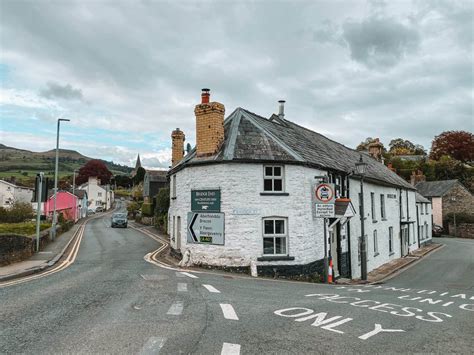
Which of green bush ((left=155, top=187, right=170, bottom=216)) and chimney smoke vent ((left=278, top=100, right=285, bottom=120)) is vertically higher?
chimney smoke vent ((left=278, top=100, right=285, bottom=120))

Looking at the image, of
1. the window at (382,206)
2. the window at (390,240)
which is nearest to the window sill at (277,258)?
the window at (382,206)

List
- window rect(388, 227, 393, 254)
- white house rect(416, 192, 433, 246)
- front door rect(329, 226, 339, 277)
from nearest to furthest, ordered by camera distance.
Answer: front door rect(329, 226, 339, 277) < window rect(388, 227, 393, 254) < white house rect(416, 192, 433, 246)

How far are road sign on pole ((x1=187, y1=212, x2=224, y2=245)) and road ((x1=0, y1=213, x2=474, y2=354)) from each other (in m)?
2.79

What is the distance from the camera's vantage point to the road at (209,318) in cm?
607

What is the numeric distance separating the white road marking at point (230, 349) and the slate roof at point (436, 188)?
191 feet

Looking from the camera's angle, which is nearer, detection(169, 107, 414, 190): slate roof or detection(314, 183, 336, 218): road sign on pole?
detection(314, 183, 336, 218): road sign on pole

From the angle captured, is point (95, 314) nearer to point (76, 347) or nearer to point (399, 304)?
point (76, 347)

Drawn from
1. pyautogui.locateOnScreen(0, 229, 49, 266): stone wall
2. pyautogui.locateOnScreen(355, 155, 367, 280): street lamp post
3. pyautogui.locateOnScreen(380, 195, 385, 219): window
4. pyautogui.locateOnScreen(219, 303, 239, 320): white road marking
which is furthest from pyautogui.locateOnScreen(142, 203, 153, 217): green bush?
pyautogui.locateOnScreen(219, 303, 239, 320): white road marking

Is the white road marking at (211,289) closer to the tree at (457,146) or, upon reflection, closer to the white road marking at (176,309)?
the white road marking at (176,309)

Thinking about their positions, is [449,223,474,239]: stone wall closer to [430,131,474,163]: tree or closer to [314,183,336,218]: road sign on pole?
[430,131,474,163]: tree

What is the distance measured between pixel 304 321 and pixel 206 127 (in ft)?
36.3

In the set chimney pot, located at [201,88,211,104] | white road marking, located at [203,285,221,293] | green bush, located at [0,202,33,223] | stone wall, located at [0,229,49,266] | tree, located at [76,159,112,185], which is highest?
tree, located at [76,159,112,185]

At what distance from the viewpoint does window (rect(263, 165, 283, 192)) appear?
52.8ft

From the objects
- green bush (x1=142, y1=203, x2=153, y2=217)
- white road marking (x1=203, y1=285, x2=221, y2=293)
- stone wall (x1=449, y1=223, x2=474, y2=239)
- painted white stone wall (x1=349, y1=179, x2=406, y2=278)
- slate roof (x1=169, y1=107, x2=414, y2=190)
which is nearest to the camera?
white road marking (x1=203, y1=285, x2=221, y2=293)
